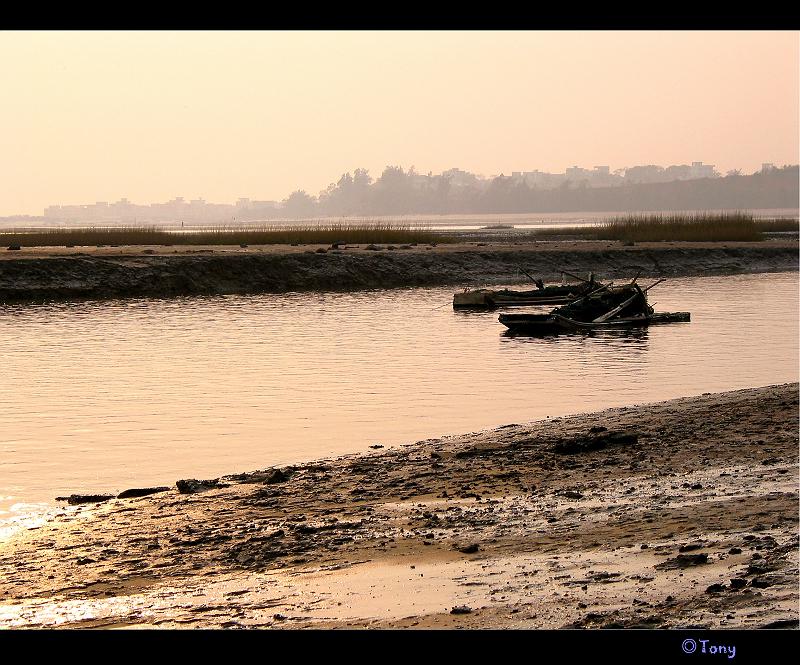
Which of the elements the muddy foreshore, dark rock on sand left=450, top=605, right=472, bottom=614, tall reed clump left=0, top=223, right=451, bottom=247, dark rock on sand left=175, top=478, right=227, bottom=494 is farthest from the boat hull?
dark rock on sand left=450, top=605, right=472, bottom=614

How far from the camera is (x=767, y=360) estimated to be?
21.7 meters

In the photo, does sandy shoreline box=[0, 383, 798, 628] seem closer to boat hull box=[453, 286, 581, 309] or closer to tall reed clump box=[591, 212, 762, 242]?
boat hull box=[453, 286, 581, 309]

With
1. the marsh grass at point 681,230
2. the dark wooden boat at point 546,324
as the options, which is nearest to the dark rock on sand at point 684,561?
the dark wooden boat at point 546,324

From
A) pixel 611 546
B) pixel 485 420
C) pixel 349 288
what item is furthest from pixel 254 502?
pixel 349 288

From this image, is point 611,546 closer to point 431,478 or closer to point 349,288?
point 431,478

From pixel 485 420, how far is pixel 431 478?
4279 millimetres

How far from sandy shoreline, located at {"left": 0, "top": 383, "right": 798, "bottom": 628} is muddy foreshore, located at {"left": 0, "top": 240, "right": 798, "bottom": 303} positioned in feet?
103

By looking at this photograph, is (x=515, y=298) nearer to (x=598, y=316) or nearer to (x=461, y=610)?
(x=598, y=316)

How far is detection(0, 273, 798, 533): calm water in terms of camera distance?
12875 millimetres

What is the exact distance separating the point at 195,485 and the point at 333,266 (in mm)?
37256

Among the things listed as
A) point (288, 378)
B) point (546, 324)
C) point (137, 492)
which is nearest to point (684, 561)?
point (137, 492)

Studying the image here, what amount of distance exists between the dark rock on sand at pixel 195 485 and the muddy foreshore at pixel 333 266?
3045 cm
